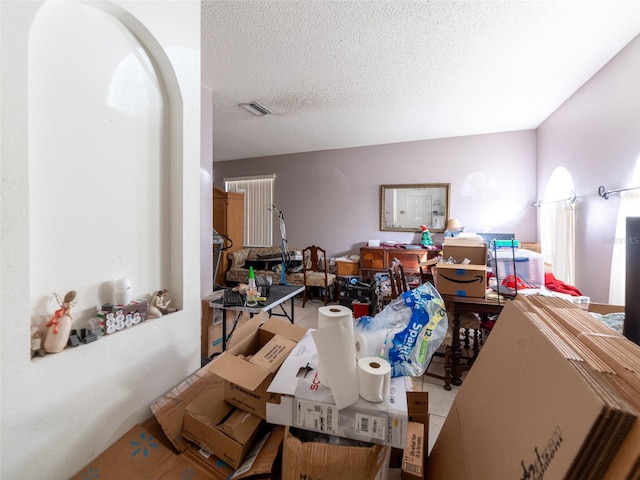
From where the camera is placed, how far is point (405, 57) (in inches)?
92.1

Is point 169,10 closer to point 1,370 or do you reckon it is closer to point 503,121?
point 1,370

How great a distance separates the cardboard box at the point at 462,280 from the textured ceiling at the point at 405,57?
173 centimetres

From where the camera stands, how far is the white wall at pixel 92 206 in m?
0.77

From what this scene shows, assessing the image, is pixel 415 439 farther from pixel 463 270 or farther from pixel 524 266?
pixel 524 266

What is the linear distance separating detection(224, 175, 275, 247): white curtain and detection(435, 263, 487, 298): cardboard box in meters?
4.10

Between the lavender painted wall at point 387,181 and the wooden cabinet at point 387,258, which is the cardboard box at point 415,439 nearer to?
→ the wooden cabinet at point 387,258

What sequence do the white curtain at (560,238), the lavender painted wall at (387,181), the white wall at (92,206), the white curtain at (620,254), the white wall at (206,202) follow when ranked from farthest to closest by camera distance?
Answer: the lavender painted wall at (387,181), the white curtain at (560,238), the white wall at (206,202), the white curtain at (620,254), the white wall at (92,206)

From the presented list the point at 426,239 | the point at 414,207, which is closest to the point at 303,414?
the point at 426,239

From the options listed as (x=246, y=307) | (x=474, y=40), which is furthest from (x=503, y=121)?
(x=246, y=307)

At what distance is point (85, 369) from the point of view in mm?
934

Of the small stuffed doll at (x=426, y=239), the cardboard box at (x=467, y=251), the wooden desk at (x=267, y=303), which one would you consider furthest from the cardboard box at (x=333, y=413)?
the small stuffed doll at (x=426, y=239)

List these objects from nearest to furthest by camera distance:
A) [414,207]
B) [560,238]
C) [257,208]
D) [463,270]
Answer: [463,270] < [560,238] < [414,207] < [257,208]

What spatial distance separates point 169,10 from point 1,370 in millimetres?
1416

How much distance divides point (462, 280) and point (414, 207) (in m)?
2.73
